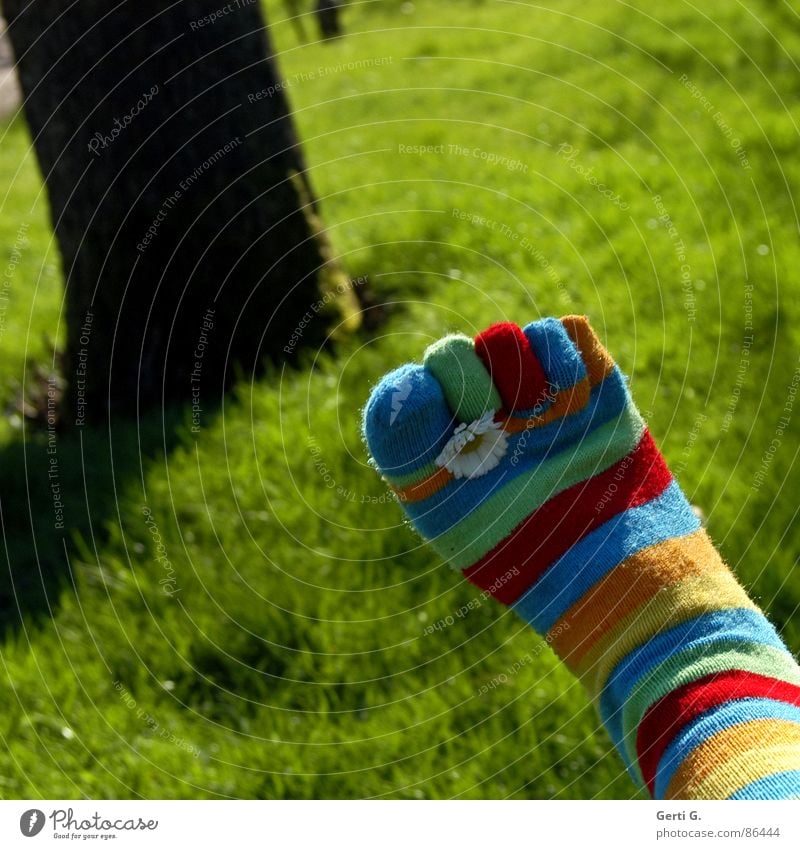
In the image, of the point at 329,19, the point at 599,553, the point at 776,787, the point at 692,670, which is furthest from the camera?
the point at 329,19

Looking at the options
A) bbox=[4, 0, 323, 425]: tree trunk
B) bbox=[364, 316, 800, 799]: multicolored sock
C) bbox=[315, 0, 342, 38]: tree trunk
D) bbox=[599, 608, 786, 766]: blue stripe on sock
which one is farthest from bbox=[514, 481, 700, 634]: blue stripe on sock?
bbox=[315, 0, 342, 38]: tree trunk

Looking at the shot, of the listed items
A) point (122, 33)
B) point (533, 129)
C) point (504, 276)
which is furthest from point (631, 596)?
point (533, 129)

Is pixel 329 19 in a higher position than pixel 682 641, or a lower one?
higher

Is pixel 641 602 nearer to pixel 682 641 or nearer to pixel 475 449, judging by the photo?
pixel 682 641

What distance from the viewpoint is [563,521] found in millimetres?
1711

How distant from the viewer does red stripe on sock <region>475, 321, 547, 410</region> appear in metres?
1.67

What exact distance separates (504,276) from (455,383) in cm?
110

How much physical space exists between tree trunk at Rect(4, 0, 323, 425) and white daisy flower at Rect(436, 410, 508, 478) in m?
0.97

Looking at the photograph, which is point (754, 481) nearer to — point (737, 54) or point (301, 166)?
point (301, 166)

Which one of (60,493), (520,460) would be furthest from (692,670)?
(60,493)

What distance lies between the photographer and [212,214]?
2605 mm

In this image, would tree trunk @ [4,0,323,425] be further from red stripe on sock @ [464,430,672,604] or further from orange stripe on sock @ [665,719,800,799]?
orange stripe on sock @ [665,719,800,799]

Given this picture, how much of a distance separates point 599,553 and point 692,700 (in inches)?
11.0

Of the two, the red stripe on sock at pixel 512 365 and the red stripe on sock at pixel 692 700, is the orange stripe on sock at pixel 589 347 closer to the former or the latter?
the red stripe on sock at pixel 512 365
